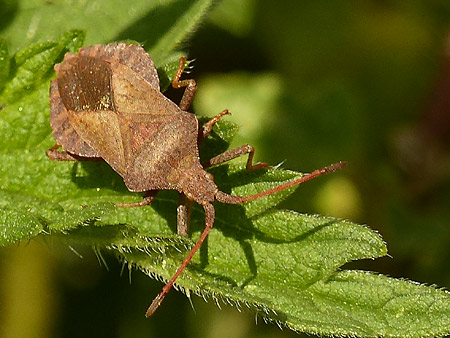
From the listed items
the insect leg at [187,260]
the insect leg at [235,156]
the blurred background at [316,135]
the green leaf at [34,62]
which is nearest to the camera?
the insect leg at [187,260]

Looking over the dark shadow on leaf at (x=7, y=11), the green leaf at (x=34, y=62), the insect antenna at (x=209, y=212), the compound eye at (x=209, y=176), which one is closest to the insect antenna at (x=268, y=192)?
the insect antenna at (x=209, y=212)

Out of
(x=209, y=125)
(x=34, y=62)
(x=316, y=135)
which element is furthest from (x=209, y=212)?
(x=316, y=135)

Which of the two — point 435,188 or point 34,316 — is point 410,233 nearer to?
point 435,188

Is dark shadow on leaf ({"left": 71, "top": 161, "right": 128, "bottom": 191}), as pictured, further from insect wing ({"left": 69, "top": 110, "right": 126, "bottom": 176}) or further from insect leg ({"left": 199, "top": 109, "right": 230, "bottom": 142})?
insect leg ({"left": 199, "top": 109, "right": 230, "bottom": 142})

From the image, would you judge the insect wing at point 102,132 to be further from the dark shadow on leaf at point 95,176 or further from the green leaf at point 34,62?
the green leaf at point 34,62

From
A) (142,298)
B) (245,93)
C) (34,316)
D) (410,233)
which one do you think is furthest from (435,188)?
(34,316)
